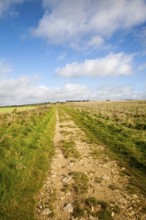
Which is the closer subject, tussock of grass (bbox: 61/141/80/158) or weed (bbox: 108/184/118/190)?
weed (bbox: 108/184/118/190)

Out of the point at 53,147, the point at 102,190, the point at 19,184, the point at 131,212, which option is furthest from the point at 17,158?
the point at 131,212

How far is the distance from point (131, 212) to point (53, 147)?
7.94m

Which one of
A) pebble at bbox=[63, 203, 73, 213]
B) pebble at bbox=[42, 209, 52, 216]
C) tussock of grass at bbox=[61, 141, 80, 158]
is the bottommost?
pebble at bbox=[42, 209, 52, 216]

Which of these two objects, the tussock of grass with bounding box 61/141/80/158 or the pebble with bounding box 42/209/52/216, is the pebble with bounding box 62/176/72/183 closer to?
the pebble with bounding box 42/209/52/216

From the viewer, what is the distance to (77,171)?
8.70m

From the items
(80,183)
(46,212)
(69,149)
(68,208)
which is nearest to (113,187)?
(80,183)

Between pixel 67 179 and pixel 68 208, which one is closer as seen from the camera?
pixel 68 208

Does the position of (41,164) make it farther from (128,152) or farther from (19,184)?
(128,152)

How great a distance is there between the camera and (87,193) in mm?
6652

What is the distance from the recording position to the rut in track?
5535 millimetres

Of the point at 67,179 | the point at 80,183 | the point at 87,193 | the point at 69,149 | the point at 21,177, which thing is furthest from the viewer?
the point at 69,149

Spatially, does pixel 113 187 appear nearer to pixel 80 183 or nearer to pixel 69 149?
pixel 80 183

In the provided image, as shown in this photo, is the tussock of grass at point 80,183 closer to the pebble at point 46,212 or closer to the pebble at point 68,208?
the pebble at point 68,208

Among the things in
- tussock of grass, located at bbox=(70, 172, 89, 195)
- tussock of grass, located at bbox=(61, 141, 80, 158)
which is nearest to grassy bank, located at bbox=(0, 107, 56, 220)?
tussock of grass, located at bbox=(61, 141, 80, 158)
